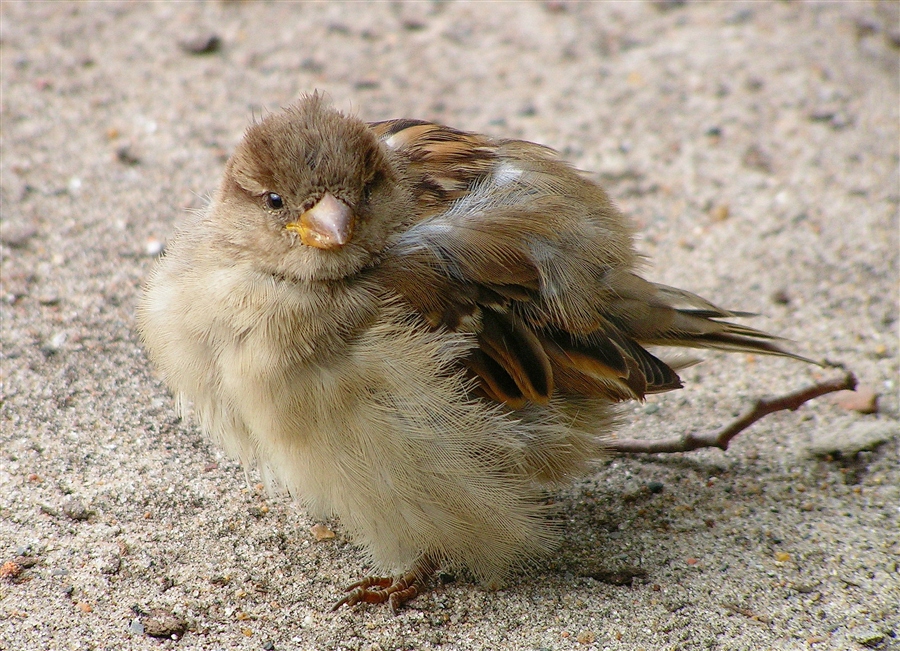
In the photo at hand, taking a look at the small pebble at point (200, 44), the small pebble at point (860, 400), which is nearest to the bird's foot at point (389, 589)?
the small pebble at point (860, 400)

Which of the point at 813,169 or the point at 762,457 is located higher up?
the point at 813,169

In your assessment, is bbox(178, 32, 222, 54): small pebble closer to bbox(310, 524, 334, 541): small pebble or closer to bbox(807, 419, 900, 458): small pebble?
bbox(310, 524, 334, 541): small pebble

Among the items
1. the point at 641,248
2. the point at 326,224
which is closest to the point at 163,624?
the point at 326,224

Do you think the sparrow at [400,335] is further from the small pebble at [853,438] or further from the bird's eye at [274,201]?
the small pebble at [853,438]

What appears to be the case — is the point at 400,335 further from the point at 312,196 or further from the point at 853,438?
the point at 853,438

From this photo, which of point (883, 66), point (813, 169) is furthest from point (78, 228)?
point (883, 66)

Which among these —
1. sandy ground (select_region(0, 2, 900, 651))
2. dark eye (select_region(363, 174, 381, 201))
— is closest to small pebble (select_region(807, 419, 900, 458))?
sandy ground (select_region(0, 2, 900, 651))

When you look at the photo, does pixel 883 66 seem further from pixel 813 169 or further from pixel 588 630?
pixel 588 630
